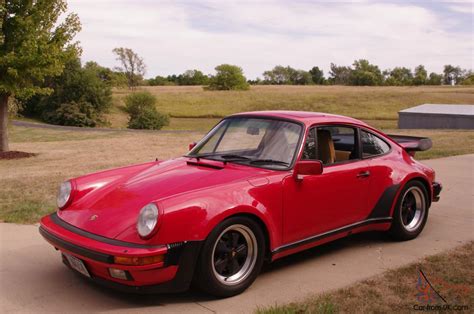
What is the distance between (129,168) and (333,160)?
203 centimetres

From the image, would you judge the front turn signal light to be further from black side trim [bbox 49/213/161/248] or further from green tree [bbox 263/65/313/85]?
green tree [bbox 263/65/313/85]

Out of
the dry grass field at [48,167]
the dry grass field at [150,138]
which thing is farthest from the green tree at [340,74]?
the dry grass field at [48,167]

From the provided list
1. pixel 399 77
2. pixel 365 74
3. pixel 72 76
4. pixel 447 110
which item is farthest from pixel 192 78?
pixel 447 110

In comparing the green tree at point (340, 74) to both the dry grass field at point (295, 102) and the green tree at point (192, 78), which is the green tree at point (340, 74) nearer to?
the green tree at point (192, 78)

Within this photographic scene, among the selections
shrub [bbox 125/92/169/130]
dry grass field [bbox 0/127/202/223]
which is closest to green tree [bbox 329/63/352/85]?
shrub [bbox 125/92/169/130]

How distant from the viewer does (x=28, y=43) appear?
14336 mm

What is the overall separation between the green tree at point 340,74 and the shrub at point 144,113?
97432 millimetres

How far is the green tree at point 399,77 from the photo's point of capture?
12406 centimetres

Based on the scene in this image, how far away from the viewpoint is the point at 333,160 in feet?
16.1

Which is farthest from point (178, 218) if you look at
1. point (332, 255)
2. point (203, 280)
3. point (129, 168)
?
point (332, 255)

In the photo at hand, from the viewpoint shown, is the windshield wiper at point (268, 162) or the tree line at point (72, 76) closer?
the windshield wiper at point (268, 162)

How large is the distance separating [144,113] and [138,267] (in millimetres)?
44018

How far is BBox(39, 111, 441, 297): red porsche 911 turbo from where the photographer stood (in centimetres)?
359

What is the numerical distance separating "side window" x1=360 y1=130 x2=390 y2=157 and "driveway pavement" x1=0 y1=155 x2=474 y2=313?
0.97 m
